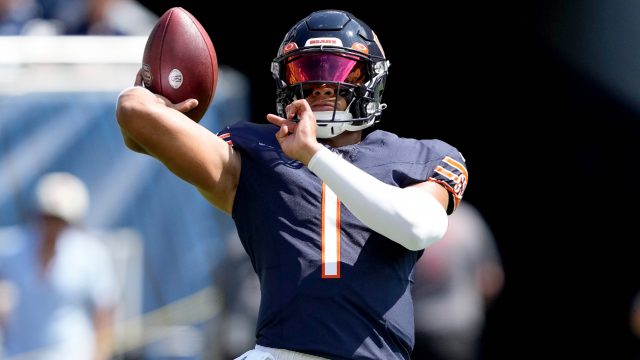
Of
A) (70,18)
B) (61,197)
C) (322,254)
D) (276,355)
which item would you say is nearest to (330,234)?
(322,254)

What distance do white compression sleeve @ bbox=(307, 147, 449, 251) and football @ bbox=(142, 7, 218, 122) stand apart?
46cm

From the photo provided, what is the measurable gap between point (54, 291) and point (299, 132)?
130 inches

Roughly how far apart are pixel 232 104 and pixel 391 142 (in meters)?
3.56

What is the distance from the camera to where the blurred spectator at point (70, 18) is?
6719mm

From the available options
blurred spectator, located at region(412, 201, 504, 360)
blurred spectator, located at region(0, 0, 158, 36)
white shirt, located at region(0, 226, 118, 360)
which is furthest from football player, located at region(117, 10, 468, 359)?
blurred spectator, located at region(0, 0, 158, 36)

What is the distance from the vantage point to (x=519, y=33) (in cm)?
755

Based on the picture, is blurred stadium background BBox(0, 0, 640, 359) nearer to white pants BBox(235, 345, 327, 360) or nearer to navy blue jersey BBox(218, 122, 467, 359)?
navy blue jersey BBox(218, 122, 467, 359)

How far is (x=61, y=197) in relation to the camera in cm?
605

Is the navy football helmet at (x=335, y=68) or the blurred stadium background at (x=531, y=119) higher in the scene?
the navy football helmet at (x=335, y=68)

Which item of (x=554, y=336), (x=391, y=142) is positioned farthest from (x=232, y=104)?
(x=391, y=142)

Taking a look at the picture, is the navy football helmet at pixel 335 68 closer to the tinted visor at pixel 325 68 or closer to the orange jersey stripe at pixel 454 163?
the tinted visor at pixel 325 68

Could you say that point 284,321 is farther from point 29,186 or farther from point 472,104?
point 472,104

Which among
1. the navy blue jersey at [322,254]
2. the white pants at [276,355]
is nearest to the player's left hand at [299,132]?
the navy blue jersey at [322,254]

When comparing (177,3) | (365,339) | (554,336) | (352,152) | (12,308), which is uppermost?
(352,152)
